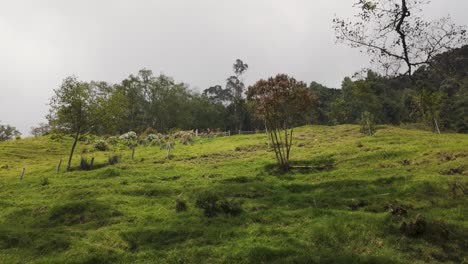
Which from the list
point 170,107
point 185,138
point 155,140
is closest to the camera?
point 185,138

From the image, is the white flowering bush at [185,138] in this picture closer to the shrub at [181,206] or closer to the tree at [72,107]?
the tree at [72,107]

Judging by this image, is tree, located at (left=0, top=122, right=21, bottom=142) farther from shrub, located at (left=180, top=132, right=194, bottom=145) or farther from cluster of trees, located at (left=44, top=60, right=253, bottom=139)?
shrub, located at (left=180, top=132, right=194, bottom=145)

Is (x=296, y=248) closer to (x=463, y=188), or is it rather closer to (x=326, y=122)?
(x=463, y=188)

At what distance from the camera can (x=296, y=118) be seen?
103 feet

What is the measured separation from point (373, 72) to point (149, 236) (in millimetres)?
11915

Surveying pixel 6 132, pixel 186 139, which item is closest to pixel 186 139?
pixel 186 139

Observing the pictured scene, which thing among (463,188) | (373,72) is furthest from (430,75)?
(463,188)

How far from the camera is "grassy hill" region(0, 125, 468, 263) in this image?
12.7 metres

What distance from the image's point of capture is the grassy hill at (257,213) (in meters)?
12.7

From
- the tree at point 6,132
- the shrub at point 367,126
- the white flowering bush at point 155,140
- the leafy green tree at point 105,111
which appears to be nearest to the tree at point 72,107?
the leafy green tree at point 105,111

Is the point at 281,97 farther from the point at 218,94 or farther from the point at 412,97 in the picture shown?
the point at 218,94

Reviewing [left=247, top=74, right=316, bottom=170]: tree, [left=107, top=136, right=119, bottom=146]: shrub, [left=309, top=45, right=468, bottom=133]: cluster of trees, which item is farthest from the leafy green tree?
[left=309, top=45, right=468, bottom=133]: cluster of trees

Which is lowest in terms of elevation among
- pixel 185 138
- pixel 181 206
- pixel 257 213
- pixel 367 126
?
pixel 257 213

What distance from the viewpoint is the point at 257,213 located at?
16750 mm
